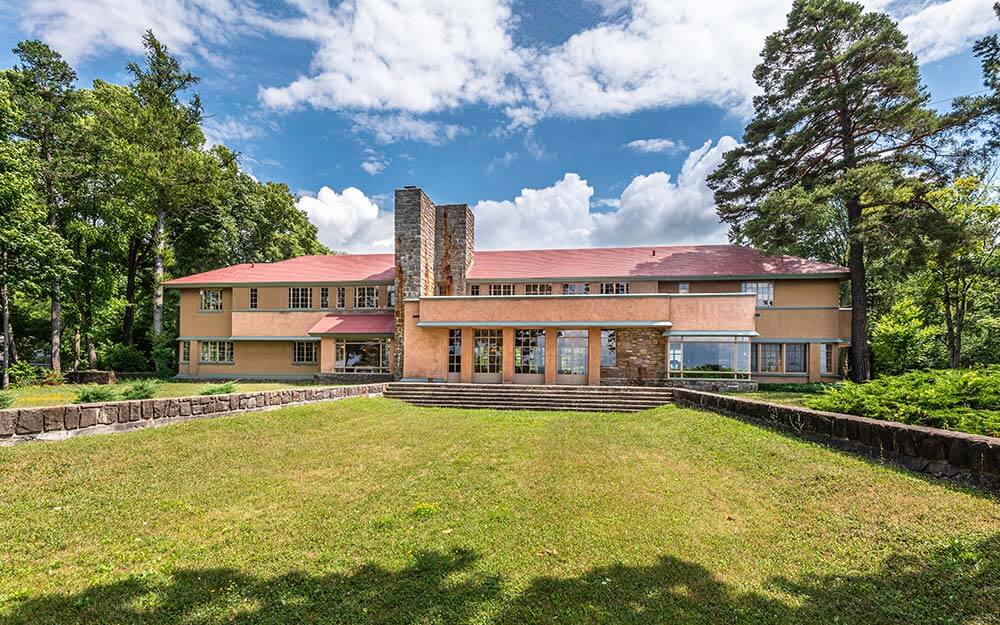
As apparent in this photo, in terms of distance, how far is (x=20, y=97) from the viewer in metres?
22.6

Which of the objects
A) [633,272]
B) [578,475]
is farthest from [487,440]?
[633,272]

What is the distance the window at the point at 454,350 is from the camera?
1986 centimetres

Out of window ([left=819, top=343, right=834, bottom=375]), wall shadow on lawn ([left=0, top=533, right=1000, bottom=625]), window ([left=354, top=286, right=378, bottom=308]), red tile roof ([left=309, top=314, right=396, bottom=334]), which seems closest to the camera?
wall shadow on lawn ([left=0, top=533, right=1000, bottom=625])

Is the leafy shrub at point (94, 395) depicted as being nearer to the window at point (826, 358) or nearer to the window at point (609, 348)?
the window at point (609, 348)

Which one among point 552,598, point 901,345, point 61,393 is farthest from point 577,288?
point 61,393

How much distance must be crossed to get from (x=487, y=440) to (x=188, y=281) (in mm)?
23151

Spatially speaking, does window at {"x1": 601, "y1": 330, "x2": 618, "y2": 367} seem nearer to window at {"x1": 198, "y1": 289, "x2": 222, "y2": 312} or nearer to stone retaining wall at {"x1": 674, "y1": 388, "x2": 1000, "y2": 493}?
stone retaining wall at {"x1": 674, "y1": 388, "x2": 1000, "y2": 493}

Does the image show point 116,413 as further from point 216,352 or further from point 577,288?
point 577,288

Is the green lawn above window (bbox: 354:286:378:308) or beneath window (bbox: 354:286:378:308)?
beneath

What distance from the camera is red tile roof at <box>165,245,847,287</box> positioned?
71.2 ft

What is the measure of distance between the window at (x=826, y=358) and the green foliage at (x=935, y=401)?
1366 cm

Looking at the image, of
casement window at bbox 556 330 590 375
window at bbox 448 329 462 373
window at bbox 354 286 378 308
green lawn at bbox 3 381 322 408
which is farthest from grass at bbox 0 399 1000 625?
window at bbox 354 286 378 308

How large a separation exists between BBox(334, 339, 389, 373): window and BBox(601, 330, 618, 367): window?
1074 cm

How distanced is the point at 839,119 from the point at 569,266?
43.8ft
